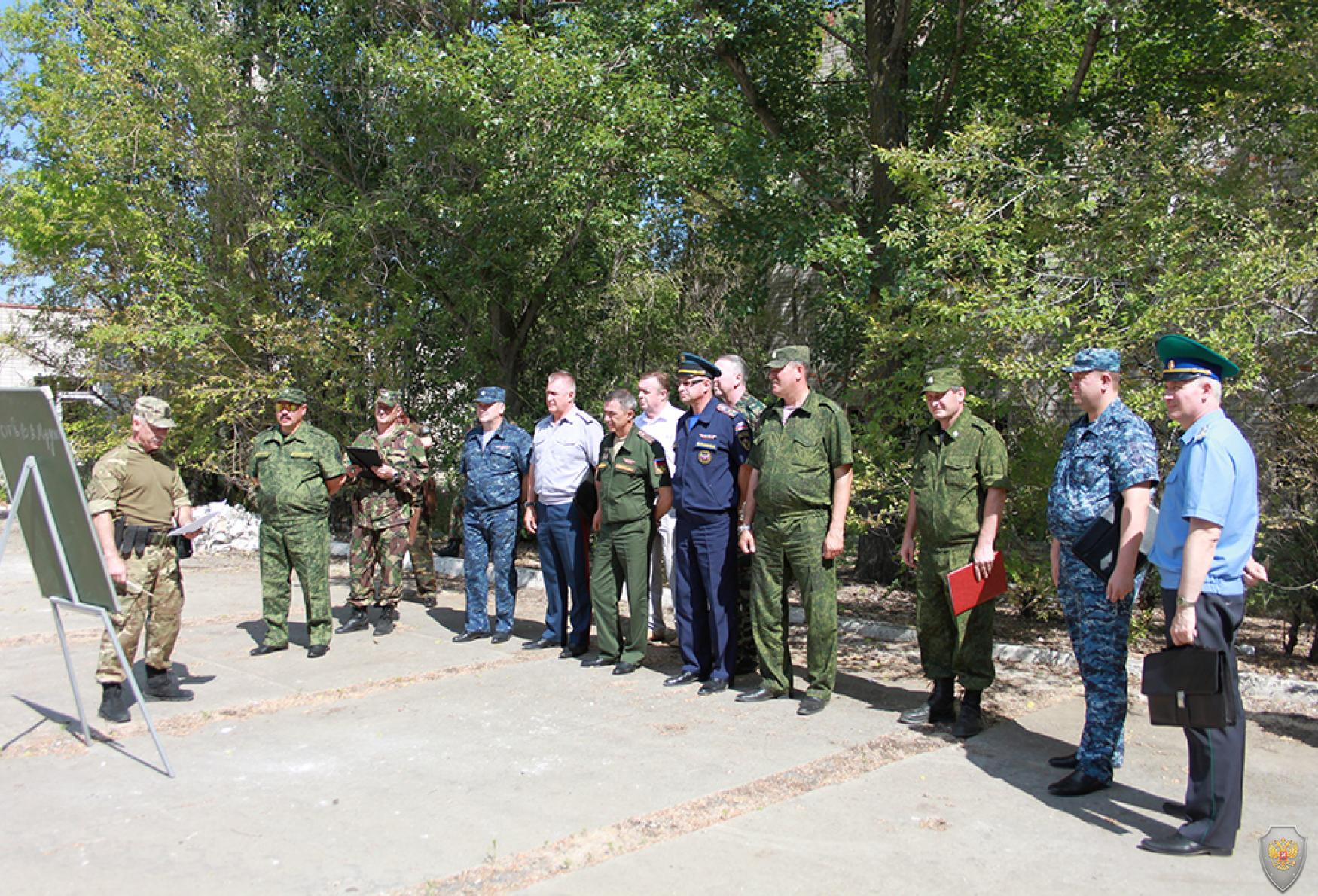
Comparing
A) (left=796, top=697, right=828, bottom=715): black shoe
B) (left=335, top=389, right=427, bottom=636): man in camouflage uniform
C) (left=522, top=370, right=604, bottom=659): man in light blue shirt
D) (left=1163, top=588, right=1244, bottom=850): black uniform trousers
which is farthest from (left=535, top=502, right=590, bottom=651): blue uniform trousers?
(left=1163, top=588, right=1244, bottom=850): black uniform trousers

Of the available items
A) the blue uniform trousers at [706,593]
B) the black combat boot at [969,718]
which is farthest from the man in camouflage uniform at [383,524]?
the black combat boot at [969,718]

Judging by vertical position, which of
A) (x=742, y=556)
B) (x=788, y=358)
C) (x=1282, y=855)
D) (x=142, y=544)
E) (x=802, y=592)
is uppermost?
(x=788, y=358)

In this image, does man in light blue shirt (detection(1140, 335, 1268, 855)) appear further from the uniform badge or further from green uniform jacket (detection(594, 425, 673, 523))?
green uniform jacket (detection(594, 425, 673, 523))

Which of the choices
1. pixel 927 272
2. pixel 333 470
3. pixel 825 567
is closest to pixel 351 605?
pixel 333 470

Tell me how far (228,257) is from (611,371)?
16.4 feet

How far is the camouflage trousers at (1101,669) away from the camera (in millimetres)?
4781

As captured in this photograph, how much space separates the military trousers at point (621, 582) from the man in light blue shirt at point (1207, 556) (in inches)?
142

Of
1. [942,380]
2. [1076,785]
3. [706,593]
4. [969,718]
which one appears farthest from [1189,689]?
[706,593]

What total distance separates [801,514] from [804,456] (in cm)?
34

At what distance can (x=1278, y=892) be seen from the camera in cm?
377

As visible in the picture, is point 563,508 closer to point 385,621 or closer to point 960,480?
point 385,621

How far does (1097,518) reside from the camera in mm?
4754

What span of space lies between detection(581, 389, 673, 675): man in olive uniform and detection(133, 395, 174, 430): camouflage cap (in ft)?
9.16

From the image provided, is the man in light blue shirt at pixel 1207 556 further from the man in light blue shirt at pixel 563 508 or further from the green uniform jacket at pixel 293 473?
the green uniform jacket at pixel 293 473
